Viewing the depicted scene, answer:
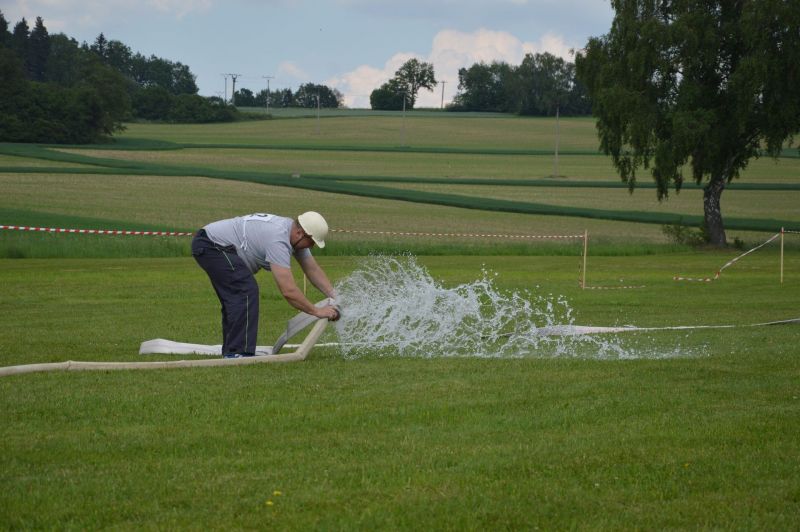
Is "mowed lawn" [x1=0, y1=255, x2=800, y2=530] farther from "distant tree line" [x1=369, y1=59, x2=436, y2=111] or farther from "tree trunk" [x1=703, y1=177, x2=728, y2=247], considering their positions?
"distant tree line" [x1=369, y1=59, x2=436, y2=111]

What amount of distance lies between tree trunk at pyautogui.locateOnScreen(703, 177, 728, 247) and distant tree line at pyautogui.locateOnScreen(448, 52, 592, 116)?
9848 centimetres

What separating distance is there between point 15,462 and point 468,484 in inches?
114

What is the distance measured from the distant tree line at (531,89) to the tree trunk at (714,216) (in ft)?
323

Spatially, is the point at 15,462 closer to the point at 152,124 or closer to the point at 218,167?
the point at 218,167

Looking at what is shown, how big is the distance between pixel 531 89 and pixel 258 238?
155m

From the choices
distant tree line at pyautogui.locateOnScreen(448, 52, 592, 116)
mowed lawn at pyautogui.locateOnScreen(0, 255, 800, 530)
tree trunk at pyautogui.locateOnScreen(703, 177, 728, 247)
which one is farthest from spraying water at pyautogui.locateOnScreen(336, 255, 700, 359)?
distant tree line at pyautogui.locateOnScreen(448, 52, 592, 116)

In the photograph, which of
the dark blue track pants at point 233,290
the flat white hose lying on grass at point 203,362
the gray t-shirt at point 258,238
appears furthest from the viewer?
the dark blue track pants at point 233,290

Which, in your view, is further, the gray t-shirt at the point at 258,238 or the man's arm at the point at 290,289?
the gray t-shirt at the point at 258,238

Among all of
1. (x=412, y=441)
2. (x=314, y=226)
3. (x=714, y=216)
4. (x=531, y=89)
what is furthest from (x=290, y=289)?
(x=531, y=89)

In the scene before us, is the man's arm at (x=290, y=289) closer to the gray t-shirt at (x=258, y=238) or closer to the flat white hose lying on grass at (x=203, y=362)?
the gray t-shirt at (x=258, y=238)

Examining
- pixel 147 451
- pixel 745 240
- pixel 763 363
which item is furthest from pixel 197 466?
pixel 745 240

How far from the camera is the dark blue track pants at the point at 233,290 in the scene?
1133 cm

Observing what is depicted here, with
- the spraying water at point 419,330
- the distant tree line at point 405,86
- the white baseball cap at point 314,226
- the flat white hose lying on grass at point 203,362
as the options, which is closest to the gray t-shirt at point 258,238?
the white baseball cap at point 314,226

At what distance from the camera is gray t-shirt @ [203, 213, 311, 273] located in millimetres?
11094
